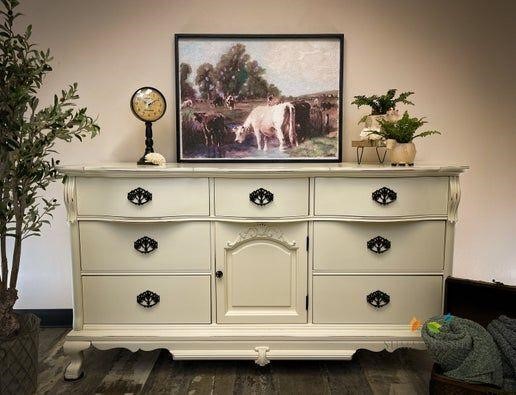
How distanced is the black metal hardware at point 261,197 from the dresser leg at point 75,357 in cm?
101

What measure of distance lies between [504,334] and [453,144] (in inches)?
43.2

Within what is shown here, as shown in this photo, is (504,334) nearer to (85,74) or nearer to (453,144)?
(453,144)

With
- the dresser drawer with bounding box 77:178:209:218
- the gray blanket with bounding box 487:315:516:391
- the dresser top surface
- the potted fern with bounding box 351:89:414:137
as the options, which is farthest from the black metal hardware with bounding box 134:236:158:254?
the gray blanket with bounding box 487:315:516:391

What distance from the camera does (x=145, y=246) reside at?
1.86 metres

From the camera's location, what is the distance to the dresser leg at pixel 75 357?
1.87 metres

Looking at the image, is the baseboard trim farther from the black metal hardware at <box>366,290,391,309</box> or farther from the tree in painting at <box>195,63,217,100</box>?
the black metal hardware at <box>366,290,391,309</box>

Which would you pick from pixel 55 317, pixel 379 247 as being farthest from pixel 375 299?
pixel 55 317

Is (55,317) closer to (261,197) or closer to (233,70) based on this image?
(261,197)

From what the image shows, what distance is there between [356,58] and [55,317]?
92.4 inches

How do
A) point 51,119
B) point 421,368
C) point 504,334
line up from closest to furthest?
point 51,119 < point 504,334 < point 421,368

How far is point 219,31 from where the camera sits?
229 cm

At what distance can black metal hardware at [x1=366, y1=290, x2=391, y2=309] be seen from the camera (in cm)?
187

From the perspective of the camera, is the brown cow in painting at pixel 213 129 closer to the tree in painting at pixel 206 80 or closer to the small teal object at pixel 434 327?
the tree in painting at pixel 206 80

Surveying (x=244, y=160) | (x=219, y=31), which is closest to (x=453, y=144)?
(x=244, y=160)
